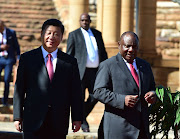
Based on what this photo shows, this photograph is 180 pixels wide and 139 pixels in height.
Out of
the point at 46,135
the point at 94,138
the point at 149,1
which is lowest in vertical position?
the point at 94,138

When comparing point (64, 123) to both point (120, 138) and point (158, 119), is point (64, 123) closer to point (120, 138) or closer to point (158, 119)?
point (120, 138)

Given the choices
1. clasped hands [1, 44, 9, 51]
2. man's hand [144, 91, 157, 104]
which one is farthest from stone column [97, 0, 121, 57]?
man's hand [144, 91, 157, 104]

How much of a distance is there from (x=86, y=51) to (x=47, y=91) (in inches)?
143

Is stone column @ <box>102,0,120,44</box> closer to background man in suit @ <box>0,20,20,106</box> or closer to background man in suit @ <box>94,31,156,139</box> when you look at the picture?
background man in suit @ <box>0,20,20,106</box>

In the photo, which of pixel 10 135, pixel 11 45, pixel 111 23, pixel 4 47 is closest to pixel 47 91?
pixel 10 135

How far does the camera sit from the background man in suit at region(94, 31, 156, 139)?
6.37 meters

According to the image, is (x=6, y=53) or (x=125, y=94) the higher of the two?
(x=6, y=53)

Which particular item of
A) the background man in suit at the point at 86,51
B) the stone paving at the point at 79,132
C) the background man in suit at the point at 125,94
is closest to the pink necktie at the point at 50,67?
the background man in suit at the point at 125,94

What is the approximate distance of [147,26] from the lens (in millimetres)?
18062

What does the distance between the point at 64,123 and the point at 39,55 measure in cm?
74

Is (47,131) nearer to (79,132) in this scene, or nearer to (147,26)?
(79,132)

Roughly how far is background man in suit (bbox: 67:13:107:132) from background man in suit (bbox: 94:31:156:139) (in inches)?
125

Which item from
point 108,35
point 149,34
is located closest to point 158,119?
point 108,35

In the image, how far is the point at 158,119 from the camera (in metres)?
6.96
